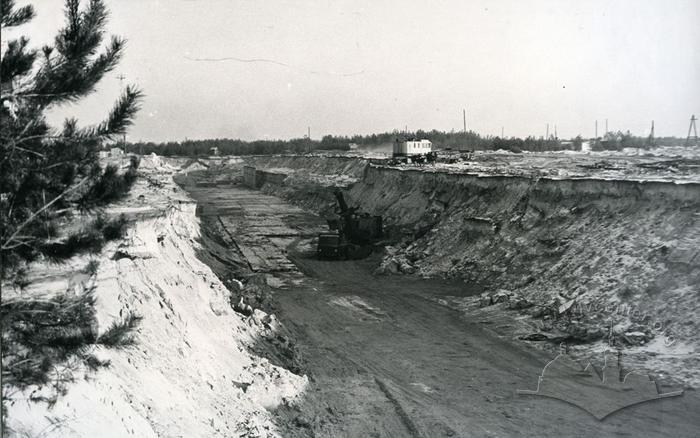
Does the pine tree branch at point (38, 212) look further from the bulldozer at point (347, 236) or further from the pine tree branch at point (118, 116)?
the bulldozer at point (347, 236)

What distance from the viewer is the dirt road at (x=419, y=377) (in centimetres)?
965

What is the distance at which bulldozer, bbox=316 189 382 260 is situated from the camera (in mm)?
25391

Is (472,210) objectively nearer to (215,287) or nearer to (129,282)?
(215,287)

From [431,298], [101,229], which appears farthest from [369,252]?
[101,229]

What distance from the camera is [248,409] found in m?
8.99

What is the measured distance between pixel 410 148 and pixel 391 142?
49.3 m

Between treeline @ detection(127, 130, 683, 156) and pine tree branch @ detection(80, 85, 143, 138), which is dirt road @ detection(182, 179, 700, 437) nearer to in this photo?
pine tree branch @ detection(80, 85, 143, 138)

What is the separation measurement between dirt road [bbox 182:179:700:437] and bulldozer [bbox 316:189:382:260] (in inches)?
202

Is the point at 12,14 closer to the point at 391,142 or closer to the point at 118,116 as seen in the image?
the point at 118,116

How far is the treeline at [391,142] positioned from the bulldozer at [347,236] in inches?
477

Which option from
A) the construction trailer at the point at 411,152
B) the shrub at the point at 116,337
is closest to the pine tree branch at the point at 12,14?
the shrub at the point at 116,337

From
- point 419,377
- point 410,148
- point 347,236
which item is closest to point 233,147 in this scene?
point 410,148

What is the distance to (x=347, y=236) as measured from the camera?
90.1 ft

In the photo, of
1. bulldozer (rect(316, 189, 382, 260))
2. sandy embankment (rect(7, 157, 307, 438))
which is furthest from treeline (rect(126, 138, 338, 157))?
sandy embankment (rect(7, 157, 307, 438))
